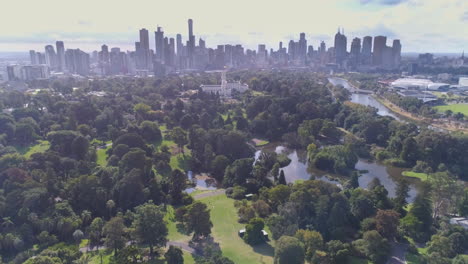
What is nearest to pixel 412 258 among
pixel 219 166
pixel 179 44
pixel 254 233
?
pixel 254 233

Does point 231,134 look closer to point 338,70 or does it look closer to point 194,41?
point 194,41

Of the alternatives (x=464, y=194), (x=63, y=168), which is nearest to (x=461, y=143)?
(x=464, y=194)

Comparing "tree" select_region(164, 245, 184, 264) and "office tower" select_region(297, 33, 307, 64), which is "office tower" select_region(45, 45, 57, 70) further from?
"tree" select_region(164, 245, 184, 264)

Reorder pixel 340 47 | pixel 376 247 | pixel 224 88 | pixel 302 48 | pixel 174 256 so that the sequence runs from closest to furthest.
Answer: pixel 174 256 < pixel 376 247 < pixel 224 88 < pixel 340 47 < pixel 302 48

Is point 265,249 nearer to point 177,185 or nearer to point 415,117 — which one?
point 177,185

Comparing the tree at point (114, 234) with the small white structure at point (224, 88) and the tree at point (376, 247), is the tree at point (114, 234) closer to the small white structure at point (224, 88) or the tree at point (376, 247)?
the tree at point (376, 247)

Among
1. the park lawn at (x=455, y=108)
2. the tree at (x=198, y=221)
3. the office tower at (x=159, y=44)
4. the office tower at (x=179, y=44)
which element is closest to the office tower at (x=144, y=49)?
the office tower at (x=159, y=44)

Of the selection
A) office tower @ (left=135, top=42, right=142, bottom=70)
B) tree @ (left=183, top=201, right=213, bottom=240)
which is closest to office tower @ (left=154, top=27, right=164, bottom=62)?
office tower @ (left=135, top=42, right=142, bottom=70)
